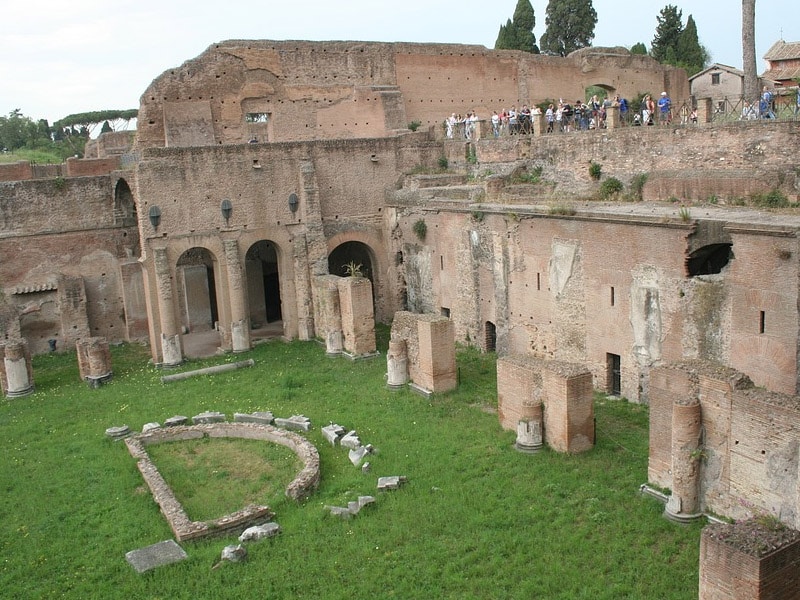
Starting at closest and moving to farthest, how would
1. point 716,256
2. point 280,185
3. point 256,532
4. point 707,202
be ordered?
point 256,532 < point 716,256 < point 707,202 < point 280,185

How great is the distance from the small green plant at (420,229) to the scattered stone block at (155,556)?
12.6 meters

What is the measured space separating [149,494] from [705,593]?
823 centimetres

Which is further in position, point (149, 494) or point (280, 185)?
point (280, 185)

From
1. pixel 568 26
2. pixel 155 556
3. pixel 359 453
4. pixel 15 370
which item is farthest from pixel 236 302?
pixel 568 26

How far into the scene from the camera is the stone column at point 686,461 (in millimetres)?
10359

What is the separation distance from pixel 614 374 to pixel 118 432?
31.3ft

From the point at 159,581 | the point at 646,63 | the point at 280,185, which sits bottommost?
the point at 159,581

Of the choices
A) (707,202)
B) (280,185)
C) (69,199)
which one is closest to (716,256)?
(707,202)

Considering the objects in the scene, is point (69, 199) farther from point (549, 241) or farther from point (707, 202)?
point (707, 202)

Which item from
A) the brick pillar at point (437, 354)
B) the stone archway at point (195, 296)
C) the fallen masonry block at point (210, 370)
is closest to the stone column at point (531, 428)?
the brick pillar at point (437, 354)

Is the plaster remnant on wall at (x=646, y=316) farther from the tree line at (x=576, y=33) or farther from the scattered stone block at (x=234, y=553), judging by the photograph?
the tree line at (x=576, y=33)

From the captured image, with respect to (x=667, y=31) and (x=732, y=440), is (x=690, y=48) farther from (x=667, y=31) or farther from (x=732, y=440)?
(x=732, y=440)

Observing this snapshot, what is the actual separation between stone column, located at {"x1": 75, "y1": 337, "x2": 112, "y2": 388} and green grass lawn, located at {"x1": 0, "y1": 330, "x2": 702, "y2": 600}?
5.74 ft

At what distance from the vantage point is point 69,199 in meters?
23.0
